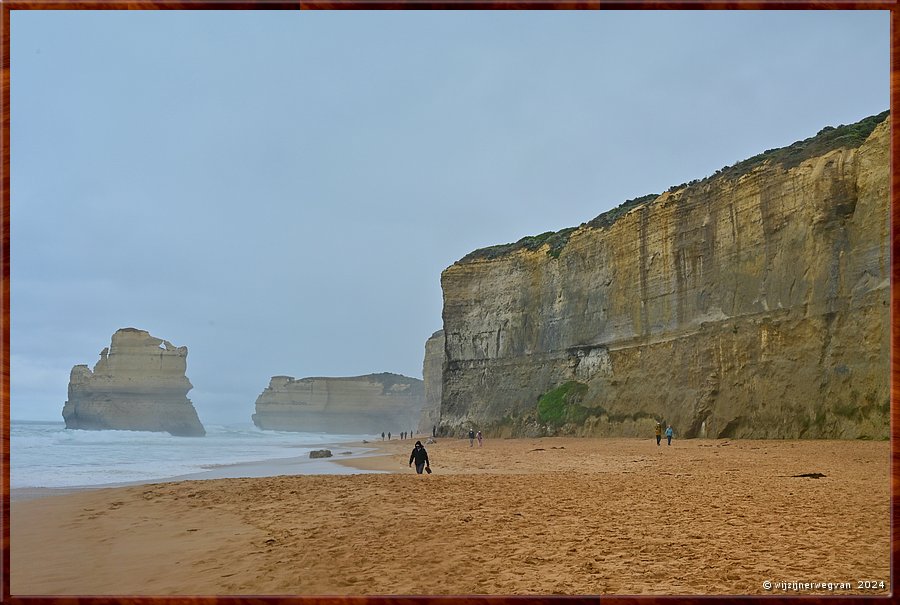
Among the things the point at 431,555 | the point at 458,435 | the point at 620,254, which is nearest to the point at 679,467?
the point at 431,555

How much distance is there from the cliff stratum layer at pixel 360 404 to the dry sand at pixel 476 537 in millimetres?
100915

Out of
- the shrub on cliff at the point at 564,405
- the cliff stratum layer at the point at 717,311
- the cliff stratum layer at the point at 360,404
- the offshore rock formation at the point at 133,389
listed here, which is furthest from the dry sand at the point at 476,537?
the cliff stratum layer at the point at 360,404

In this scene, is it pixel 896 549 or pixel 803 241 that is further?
pixel 803 241

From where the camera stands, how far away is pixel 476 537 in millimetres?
6723

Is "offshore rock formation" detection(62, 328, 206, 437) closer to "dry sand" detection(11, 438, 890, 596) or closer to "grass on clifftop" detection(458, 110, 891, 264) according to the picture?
"grass on clifftop" detection(458, 110, 891, 264)

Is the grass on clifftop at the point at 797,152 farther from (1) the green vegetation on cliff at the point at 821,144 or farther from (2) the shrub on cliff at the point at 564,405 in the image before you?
(2) the shrub on cliff at the point at 564,405

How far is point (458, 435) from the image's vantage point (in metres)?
45.8

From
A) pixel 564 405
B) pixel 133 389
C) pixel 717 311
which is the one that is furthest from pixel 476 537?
pixel 133 389

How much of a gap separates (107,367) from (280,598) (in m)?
85.6

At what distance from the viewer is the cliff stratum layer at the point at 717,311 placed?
20.8m

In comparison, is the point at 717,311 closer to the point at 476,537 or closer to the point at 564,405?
the point at 564,405

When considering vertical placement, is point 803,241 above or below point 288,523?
above

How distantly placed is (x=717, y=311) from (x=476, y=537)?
2382 centimetres

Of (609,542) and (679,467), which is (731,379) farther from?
(609,542)
